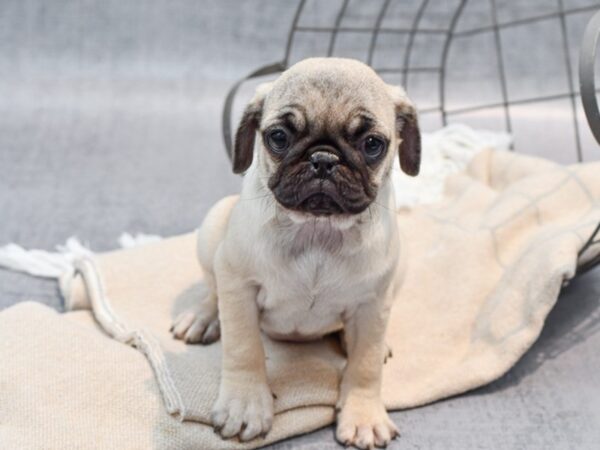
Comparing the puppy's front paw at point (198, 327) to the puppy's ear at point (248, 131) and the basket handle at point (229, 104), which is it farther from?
the basket handle at point (229, 104)

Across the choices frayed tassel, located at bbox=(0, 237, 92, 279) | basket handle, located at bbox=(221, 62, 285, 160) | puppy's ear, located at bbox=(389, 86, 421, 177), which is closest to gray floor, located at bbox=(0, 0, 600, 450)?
frayed tassel, located at bbox=(0, 237, 92, 279)

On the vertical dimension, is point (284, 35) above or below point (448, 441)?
above

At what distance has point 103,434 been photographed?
6.22 ft

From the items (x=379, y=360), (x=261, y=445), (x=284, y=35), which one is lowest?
(x=261, y=445)

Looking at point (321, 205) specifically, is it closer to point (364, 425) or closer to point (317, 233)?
point (317, 233)

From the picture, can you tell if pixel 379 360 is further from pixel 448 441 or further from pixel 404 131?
pixel 404 131

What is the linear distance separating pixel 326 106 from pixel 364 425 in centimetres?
77

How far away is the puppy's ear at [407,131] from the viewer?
209 centimetres

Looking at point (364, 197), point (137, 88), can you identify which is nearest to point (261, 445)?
point (364, 197)

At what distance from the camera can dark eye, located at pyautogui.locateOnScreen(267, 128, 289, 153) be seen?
186 cm

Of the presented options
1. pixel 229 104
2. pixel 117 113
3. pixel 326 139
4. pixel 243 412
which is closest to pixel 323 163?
pixel 326 139

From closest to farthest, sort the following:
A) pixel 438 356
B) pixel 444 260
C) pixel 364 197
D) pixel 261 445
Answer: pixel 364 197 < pixel 261 445 < pixel 438 356 < pixel 444 260

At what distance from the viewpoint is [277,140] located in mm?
1877

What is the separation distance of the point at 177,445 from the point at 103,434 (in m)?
0.17
